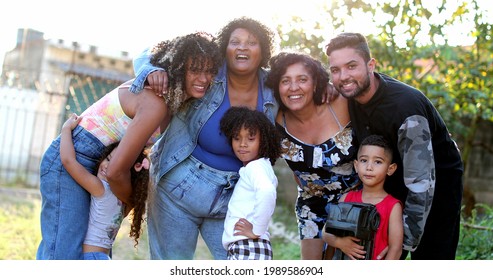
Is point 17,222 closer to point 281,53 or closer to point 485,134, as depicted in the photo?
point 281,53

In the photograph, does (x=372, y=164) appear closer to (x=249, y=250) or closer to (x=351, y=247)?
(x=351, y=247)

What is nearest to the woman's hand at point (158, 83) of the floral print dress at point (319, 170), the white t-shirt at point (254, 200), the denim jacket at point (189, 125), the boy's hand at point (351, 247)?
the denim jacket at point (189, 125)

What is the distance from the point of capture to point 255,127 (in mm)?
3252

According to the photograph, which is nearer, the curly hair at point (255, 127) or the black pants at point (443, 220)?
the curly hair at point (255, 127)

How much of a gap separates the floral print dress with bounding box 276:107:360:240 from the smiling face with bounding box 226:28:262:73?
40cm

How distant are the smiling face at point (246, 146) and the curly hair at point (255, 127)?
0.02m

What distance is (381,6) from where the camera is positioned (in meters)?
5.57

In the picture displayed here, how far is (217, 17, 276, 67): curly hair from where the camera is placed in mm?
3438

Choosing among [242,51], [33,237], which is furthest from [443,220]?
[33,237]

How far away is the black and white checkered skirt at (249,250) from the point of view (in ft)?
10.2

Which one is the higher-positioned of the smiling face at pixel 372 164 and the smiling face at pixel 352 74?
the smiling face at pixel 352 74

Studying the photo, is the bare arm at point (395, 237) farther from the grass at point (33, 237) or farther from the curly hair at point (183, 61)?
the grass at point (33, 237)

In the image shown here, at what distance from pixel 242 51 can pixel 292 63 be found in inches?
11.2
